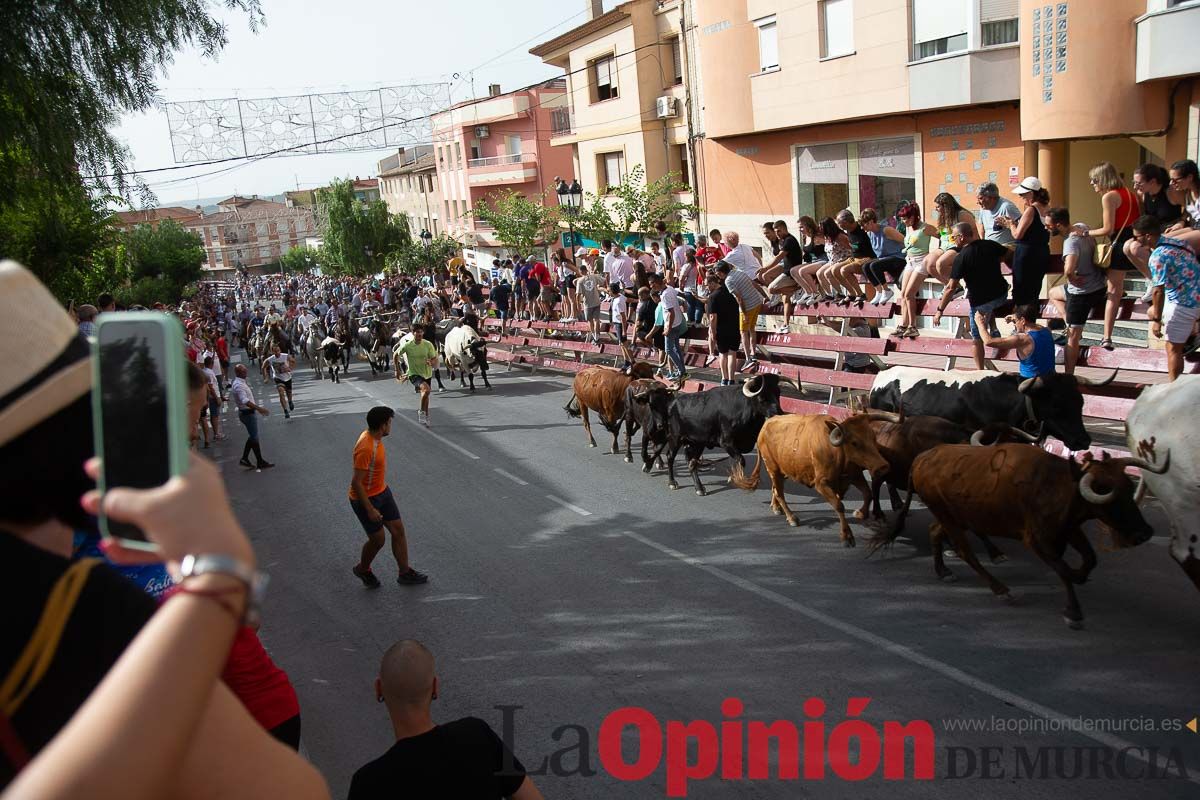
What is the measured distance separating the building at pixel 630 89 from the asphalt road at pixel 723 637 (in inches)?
792

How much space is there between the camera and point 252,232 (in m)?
136

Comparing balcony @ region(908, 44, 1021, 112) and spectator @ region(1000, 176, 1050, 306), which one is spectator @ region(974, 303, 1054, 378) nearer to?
spectator @ region(1000, 176, 1050, 306)

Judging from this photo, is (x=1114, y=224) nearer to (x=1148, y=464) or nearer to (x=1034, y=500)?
(x=1148, y=464)

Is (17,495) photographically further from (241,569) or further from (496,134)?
(496,134)

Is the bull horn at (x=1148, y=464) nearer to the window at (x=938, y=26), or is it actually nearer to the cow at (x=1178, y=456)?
the cow at (x=1178, y=456)

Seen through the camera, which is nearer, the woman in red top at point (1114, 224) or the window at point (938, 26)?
the woman in red top at point (1114, 224)

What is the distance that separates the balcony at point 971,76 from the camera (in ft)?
57.9

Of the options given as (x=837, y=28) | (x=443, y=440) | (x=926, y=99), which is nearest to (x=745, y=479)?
(x=443, y=440)

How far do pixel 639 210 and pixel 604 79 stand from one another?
24.4 feet

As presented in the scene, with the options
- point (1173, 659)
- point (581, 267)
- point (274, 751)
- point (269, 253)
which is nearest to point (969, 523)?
point (1173, 659)

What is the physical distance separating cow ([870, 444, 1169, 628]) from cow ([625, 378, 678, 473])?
16.4 ft

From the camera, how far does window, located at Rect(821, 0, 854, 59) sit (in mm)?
20922

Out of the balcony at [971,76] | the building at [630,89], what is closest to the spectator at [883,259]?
the balcony at [971,76]

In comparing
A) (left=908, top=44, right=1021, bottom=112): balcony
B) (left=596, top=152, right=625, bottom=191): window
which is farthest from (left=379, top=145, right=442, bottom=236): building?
(left=908, top=44, right=1021, bottom=112): balcony
